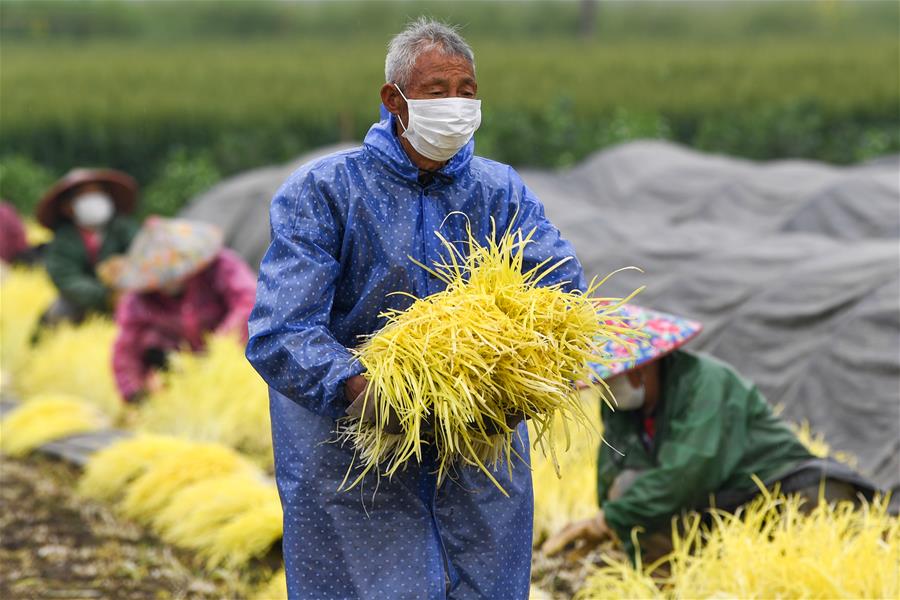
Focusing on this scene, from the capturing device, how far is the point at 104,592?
4.54 m

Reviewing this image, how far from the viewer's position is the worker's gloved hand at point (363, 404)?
241 centimetres

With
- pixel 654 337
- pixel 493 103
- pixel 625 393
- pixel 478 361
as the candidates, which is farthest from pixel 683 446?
pixel 493 103

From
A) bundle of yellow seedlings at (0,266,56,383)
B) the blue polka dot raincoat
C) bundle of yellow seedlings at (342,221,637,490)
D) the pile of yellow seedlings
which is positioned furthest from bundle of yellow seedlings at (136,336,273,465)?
bundle of yellow seedlings at (342,221,637,490)

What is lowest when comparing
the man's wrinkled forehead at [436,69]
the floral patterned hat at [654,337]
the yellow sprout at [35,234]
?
the yellow sprout at [35,234]

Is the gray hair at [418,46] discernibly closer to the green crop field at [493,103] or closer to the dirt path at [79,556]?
the dirt path at [79,556]

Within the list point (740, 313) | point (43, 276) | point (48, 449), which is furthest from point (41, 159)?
point (740, 313)

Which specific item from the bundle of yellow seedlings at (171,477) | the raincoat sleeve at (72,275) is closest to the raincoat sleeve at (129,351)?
the bundle of yellow seedlings at (171,477)

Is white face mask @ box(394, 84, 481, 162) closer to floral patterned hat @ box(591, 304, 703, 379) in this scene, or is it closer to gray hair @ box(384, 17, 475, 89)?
gray hair @ box(384, 17, 475, 89)

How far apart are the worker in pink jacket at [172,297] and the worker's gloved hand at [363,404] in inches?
149

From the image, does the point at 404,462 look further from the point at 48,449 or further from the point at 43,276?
the point at 43,276

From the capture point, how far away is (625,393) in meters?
3.97

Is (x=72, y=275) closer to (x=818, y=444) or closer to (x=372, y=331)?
(x=818, y=444)

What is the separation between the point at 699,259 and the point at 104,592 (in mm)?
3619

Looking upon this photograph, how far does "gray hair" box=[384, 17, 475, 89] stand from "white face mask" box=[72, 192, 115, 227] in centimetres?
583
